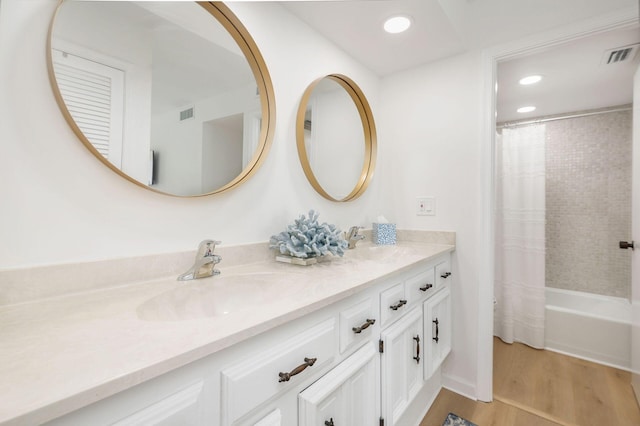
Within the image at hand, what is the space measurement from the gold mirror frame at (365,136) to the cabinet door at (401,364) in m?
0.75

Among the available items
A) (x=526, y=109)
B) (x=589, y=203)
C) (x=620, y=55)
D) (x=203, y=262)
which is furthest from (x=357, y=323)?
(x=589, y=203)

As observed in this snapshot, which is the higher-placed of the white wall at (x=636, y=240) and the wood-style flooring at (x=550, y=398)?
the white wall at (x=636, y=240)

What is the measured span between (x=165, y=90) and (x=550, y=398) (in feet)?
8.01

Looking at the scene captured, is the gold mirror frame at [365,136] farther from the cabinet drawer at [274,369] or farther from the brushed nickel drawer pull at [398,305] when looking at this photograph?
the cabinet drawer at [274,369]

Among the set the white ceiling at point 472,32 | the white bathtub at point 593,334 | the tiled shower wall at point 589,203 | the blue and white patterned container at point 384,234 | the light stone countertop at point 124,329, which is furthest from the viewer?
the tiled shower wall at point 589,203

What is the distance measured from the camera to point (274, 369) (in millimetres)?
610

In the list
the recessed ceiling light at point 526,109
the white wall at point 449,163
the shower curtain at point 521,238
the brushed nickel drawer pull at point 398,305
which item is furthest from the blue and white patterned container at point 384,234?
the recessed ceiling light at point 526,109

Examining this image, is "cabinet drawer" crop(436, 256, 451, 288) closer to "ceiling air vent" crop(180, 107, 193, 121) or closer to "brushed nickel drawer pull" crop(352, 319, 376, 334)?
"brushed nickel drawer pull" crop(352, 319, 376, 334)

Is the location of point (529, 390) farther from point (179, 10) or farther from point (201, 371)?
point (179, 10)

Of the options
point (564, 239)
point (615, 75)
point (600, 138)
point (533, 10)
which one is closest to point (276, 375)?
point (533, 10)

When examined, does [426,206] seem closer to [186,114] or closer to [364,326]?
[364,326]

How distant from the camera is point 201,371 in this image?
1.63 ft

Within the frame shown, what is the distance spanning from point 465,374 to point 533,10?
201 centimetres

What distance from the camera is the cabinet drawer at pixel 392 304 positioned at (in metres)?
1.02
